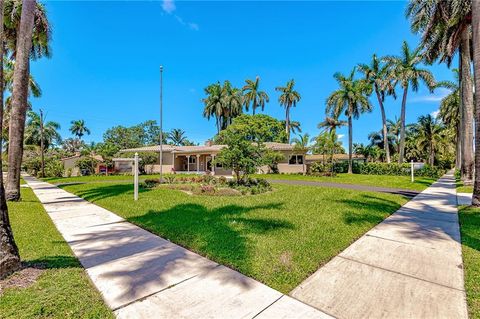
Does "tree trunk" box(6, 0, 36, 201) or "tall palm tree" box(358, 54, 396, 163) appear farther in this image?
"tall palm tree" box(358, 54, 396, 163)

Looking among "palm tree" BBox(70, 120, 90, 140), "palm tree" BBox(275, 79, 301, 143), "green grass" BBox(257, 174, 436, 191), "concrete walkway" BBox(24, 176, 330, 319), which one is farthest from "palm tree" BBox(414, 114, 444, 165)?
"palm tree" BBox(70, 120, 90, 140)

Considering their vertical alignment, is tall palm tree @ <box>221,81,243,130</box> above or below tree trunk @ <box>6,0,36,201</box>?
above

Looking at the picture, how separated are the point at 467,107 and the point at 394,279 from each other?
17284 mm

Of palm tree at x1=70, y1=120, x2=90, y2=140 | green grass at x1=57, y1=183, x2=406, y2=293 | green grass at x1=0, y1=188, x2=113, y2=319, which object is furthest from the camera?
palm tree at x1=70, y1=120, x2=90, y2=140

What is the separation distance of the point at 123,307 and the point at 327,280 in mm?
2717

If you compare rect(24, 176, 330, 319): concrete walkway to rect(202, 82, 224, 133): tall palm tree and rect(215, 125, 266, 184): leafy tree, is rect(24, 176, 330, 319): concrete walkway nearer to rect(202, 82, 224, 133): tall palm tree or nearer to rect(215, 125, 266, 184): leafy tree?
rect(215, 125, 266, 184): leafy tree

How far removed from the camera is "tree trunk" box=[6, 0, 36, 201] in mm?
8477

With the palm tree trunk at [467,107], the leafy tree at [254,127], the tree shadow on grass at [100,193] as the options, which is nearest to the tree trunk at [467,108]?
the palm tree trunk at [467,107]

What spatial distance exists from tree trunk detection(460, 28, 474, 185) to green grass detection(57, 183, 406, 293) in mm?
10046

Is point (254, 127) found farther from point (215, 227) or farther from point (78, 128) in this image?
point (78, 128)

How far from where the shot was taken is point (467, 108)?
15.1 metres

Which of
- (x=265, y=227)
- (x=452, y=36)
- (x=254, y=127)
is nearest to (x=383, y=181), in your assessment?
(x=452, y=36)

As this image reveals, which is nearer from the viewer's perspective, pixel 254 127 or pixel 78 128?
pixel 254 127

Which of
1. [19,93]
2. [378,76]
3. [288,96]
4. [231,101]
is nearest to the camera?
[19,93]
